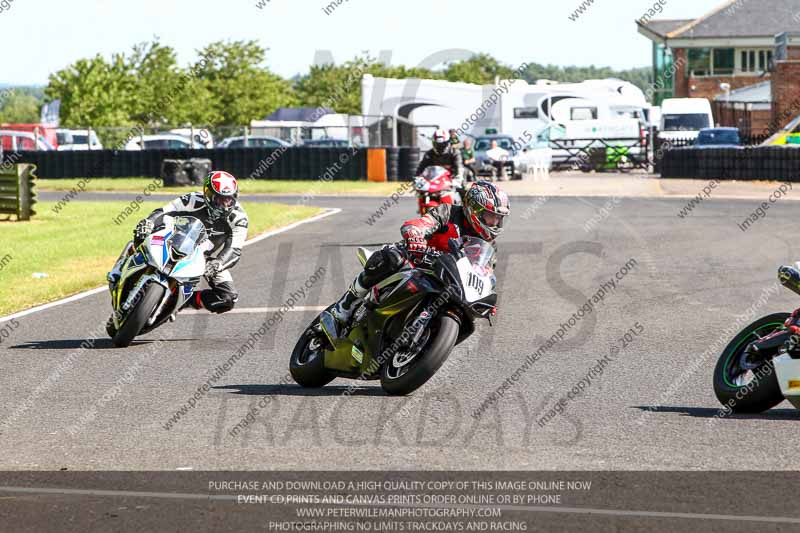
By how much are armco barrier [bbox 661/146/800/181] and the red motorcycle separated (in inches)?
797

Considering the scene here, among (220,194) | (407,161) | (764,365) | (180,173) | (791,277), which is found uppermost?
(407,161)

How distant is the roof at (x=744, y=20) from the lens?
80438 mm

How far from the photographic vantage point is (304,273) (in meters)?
17.2

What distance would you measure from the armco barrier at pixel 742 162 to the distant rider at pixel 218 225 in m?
27.0

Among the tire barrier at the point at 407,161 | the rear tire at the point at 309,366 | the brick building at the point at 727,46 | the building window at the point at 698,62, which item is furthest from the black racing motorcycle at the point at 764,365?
the building window at the point at 698,62

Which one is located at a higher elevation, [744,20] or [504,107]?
[744,20]

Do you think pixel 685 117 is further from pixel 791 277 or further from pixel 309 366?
pixel 791 277

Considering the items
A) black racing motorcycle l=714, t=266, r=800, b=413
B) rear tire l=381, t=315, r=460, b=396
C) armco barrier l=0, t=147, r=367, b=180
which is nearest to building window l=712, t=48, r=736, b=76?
armco barrier l=0, t=147, r=367, b=180

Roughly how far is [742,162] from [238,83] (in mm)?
52883

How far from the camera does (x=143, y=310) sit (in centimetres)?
1092

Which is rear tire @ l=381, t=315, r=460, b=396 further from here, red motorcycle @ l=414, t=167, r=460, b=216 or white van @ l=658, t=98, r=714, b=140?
white van @ l=658, t=98, r=714, b=140

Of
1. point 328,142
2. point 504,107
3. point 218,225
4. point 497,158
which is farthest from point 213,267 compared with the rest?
point 504,107

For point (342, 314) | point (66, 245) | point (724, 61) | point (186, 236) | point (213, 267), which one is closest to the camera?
point (342, 314)

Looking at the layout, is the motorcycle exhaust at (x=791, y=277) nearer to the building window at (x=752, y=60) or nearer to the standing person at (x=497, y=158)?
the standing person at (x=497, y=158)
